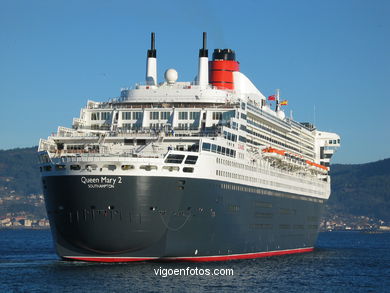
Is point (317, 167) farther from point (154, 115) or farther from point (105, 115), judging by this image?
point (105, 115)

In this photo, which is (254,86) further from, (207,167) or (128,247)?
(128,247)

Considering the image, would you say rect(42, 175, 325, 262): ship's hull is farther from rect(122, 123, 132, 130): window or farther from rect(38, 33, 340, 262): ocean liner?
rect(122, 123, 132, 130): window

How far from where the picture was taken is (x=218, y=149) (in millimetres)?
61562

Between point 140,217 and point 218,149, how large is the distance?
9.17 metres

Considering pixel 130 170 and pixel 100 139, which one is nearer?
pixel 130 170

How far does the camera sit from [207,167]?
59562mm

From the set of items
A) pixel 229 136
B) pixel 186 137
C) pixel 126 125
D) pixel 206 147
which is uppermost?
pixel 126 125

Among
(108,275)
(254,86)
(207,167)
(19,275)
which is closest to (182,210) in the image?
(207,167)

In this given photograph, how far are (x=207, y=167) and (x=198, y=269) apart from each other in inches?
305

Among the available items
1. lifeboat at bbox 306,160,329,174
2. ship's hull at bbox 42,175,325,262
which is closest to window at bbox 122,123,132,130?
ship's hull at bbox 42,175,325,262

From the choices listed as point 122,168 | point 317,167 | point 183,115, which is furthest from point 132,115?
point 317,167

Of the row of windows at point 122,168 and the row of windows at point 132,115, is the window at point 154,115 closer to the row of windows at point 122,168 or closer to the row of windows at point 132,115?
the row of windows at point 132,115

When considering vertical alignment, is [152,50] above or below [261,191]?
above

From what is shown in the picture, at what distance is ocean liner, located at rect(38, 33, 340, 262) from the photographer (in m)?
56.4
